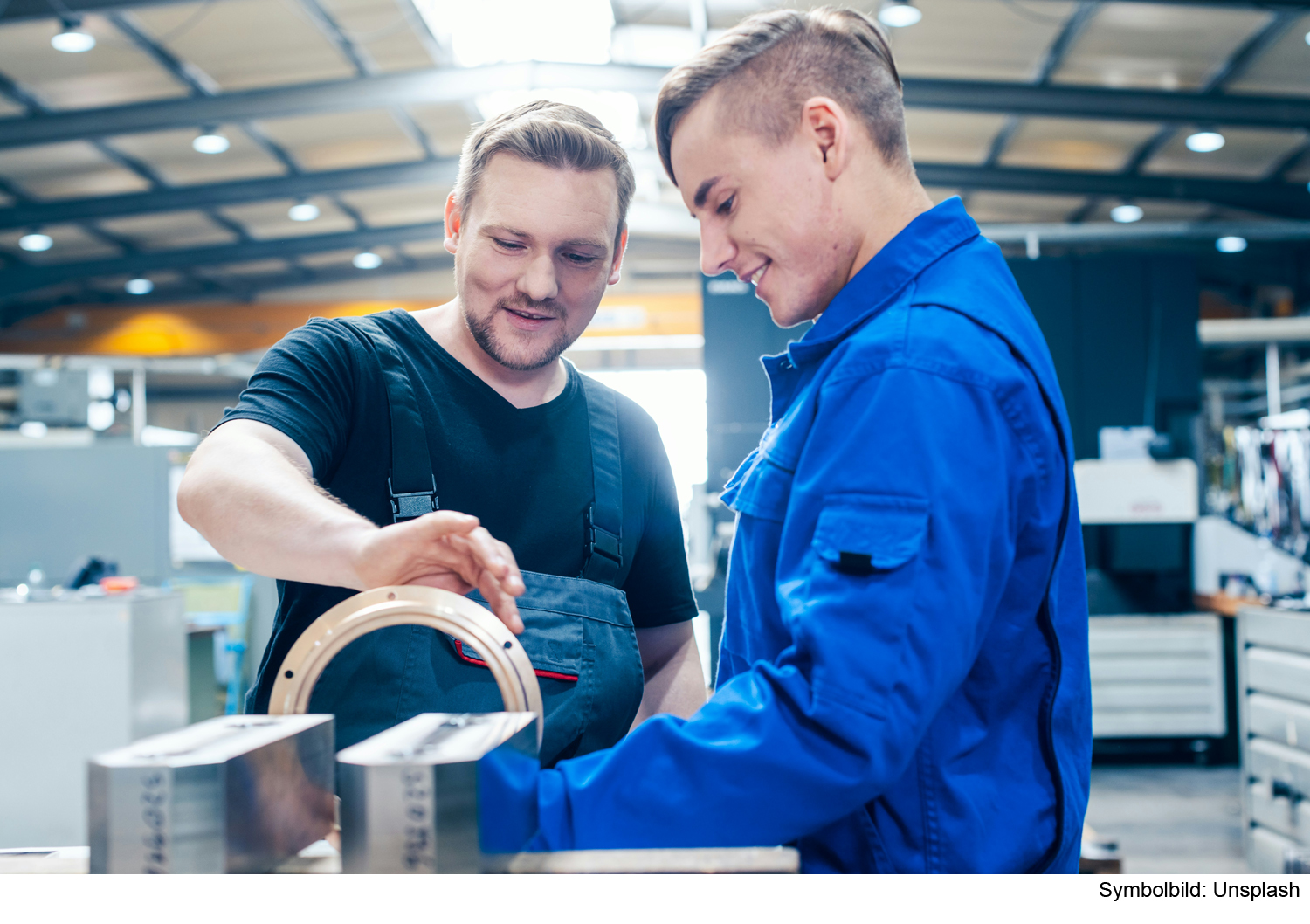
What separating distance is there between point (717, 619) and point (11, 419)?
6314 millimetres

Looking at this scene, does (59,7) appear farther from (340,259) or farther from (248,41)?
(340,259)

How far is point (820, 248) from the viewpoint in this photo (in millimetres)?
901

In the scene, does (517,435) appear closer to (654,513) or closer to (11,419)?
(654,513)

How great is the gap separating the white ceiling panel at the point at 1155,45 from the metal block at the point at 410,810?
6.55m

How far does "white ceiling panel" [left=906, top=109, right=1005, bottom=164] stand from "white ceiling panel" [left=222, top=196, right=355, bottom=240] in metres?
5.37

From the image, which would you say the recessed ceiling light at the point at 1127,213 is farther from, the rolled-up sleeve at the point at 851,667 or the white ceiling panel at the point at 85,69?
the rolled-up sleeve at the point at 851,667

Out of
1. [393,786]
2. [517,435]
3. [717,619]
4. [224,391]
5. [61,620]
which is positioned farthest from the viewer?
[224,391]

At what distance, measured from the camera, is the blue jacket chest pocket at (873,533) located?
0.69m

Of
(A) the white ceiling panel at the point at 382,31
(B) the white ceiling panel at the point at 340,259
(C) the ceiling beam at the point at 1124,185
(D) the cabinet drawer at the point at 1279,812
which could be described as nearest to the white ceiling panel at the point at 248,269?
(B) the white ceiling panel at the point at 340,259

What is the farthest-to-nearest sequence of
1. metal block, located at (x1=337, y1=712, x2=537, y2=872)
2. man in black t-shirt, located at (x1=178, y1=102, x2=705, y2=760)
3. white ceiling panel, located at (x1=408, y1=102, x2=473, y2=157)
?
white ceiling panel, located at (x1=408, y1=102, x2=473, y2=157) → man in black t-shirt, located at (x1=178, y1=102, x2=705, y2=760) → metal block, located at (x1=337, y1=712, x2=537, y2=872)

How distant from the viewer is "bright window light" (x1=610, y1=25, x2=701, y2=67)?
22.4ft

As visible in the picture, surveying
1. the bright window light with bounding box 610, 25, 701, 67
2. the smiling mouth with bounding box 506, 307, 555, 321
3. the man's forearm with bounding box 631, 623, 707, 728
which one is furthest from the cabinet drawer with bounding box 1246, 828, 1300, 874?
the bright window light with bounding box 610, 25, 701, 67

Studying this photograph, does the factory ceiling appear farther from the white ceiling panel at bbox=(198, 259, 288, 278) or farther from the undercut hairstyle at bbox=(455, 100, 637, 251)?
the undercut hairstyle at bbox=(455, 100, 637, 251)

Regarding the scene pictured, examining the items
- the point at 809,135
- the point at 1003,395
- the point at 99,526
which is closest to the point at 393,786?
the point at 1003,395
